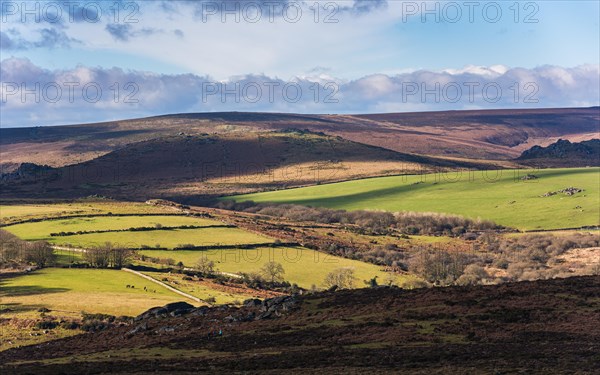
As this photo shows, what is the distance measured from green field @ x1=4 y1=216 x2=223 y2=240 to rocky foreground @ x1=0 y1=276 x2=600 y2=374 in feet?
202

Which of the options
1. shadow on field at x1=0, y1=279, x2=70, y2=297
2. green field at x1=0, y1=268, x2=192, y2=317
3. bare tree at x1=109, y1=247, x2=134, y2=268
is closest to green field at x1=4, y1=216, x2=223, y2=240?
bare tree at x1=109, y1=247, x2=134, y2=268

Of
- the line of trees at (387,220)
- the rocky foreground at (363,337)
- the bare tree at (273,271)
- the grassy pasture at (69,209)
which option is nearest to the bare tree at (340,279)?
the bare tree at (273,271)

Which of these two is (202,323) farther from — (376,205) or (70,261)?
(376,205)

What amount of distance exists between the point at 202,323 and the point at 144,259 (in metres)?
46.0

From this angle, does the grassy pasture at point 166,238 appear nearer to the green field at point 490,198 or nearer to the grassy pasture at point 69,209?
the grassy pasture at point 69,209

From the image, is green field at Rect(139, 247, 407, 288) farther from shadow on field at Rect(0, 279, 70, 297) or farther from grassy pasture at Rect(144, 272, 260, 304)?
shadow on field at Rect(0, 279, 70, 297)

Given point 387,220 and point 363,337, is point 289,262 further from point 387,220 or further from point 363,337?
point 363,337

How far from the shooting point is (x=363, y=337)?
Answer: 51.4m

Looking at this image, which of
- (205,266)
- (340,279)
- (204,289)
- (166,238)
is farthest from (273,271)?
(166,238)

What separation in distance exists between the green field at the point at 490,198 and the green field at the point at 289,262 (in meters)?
47.6

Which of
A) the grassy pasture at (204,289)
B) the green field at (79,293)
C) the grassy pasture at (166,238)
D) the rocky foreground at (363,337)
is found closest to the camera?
the rocky foreground at (363,337)

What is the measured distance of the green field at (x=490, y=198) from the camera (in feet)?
487

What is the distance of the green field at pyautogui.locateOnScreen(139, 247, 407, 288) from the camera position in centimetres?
10019

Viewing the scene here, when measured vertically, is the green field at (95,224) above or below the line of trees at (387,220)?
above
